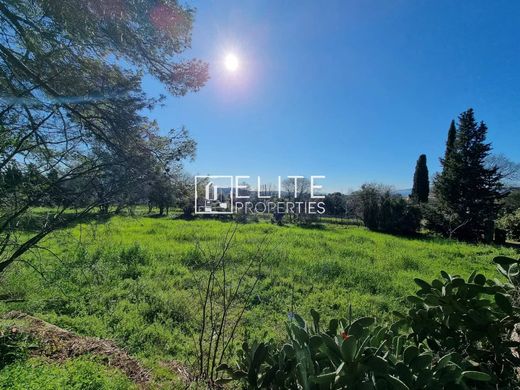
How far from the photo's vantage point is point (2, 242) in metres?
1.94

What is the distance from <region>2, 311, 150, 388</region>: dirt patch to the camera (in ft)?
8.08

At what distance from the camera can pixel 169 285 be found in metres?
5.05

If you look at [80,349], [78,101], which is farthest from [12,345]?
[78,101]

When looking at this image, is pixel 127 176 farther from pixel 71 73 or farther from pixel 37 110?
pixel 71 73

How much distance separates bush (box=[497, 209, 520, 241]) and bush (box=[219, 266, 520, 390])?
16468 millimetres

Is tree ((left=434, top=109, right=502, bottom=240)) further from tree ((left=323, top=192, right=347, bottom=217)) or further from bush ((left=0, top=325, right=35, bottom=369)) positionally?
bush ((left=0, top=325, right=35, bottom=369))

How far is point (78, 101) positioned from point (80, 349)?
7.72ft

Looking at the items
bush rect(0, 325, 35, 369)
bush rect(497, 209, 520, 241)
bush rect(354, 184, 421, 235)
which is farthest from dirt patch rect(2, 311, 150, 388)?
bush rect(354, 184, 421, 235)

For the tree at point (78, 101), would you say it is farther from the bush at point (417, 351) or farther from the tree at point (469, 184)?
the tree at point (469, 184)

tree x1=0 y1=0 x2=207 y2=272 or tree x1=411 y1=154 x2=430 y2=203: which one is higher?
tree x1=411 y1=154 x2=430 y2=203

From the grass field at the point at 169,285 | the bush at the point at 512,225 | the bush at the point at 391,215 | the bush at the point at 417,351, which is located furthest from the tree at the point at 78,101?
the bush at the point at 391,215

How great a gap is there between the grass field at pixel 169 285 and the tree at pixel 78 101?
0.42 meters

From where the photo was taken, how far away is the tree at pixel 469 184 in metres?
16.6

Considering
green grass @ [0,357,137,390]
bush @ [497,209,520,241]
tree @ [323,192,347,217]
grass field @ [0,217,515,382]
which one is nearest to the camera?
green grass @ [0,357,137,390]
